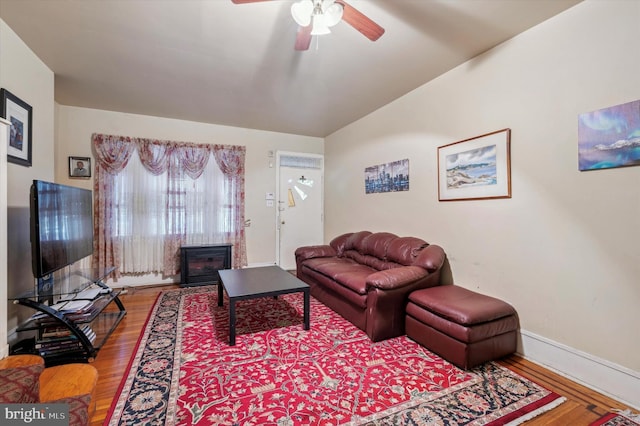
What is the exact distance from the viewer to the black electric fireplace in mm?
4176

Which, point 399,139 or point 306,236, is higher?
point 399,139

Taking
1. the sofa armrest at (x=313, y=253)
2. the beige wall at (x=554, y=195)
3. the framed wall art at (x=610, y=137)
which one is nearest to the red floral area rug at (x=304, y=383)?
the beige wall at (x=554, y=195)

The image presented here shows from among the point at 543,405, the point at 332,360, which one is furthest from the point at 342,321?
the point at 543,405

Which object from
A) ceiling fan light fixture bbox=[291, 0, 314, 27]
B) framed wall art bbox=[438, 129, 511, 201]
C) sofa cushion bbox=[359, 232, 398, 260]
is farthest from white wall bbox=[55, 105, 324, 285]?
ceiling fan light fixture bbox=[291, 0, 314, 27]

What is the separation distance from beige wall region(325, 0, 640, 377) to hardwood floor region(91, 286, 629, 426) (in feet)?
0.89

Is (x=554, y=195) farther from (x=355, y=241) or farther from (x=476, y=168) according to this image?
(x=355, y=241)

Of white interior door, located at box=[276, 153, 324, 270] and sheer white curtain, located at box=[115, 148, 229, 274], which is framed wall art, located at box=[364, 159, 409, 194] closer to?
white interior door, located at box=[276, 153, 324, 270]

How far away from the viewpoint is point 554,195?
6.91 ft

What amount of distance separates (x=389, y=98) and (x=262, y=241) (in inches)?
126

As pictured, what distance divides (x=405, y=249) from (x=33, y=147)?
153 inches

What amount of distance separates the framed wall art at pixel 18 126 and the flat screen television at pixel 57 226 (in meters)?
0.42

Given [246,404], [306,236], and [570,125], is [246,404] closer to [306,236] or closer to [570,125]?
[570,125]

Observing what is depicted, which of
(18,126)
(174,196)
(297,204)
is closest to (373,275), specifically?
(297,204)

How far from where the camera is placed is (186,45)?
8.07 ft
